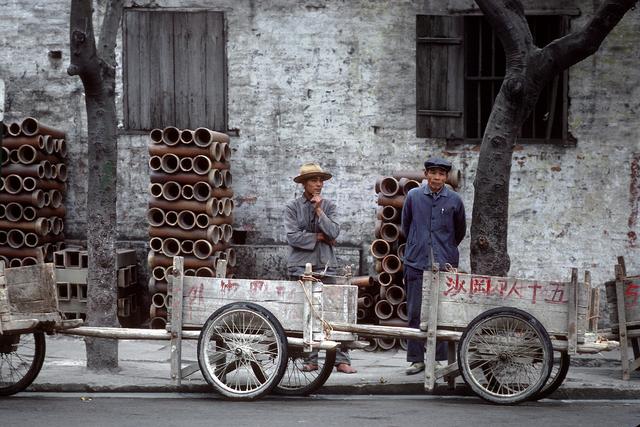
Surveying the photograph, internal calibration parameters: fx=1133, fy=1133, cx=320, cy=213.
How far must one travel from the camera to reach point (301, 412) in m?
9.07

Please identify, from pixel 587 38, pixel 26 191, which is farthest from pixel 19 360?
pixel 587 38

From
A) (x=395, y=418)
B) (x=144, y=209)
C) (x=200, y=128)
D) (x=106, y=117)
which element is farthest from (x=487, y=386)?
(x=144, y=209)

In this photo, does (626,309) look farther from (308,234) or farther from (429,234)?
(308,234)

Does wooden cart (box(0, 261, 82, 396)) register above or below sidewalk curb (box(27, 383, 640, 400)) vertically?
above

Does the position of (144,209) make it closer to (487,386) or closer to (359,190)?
(359,190)

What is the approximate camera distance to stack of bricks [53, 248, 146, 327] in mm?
13938

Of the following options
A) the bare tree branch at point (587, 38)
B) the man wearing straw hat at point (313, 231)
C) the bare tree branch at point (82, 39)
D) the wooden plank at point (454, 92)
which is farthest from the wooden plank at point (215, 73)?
the bare tree branch at point (587, 38)

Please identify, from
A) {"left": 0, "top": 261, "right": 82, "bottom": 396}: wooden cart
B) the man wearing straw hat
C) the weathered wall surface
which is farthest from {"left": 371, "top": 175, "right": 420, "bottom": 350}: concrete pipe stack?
{"left": 0, "top": 261, "right": 82, "bottom": 396}: wooden cart

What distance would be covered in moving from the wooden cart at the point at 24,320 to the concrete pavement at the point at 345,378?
591 mm

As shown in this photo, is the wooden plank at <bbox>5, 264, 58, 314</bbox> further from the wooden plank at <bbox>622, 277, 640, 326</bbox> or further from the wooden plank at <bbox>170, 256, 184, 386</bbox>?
the wooden plank at <bbox>622, 277, 640, 326</bbox>

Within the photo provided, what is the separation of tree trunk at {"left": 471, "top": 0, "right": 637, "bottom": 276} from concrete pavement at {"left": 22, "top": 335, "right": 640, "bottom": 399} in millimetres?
1466

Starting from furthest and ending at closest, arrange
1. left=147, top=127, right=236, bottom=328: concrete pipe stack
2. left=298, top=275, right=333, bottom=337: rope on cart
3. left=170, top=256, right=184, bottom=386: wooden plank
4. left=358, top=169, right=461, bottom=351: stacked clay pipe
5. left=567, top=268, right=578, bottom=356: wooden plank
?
left=147, top=127, right=236, bottom=328: concrete pipe stack < left=358, top=169, right=461, bottom=351: stacked clay pipe < left=170, top=256, right=184, bottom=386: wooden plank < left=298, top=275, right=333, bottom=337: rope on cart < left=567, top=268, right=578, bottom=356: wooden plank

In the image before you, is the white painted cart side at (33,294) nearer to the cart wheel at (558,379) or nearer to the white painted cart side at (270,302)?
the white painted cart side at (270,302)

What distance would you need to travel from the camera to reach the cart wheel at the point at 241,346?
9531mm
